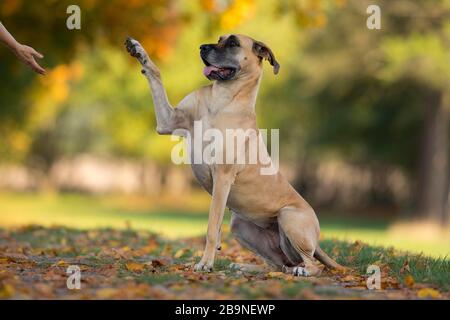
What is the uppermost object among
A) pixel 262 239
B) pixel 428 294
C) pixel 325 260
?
pixel 262 239

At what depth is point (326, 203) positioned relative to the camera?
133 feet

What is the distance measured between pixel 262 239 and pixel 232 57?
1765mm

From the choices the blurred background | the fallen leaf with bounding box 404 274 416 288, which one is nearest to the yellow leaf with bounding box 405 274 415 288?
the fallen leaf with bounding box 404 274 416 288

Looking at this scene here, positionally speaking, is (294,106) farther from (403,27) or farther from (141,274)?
(141,274)

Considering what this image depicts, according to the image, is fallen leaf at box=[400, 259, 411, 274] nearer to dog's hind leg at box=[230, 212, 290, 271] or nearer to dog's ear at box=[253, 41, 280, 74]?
dog's hind leg at box=[230, 212, 290, 271]

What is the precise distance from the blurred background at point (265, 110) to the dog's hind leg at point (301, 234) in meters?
2.82

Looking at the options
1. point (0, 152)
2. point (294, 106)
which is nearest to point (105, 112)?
point (0, 152)

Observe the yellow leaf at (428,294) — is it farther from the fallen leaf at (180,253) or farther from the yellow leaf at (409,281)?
the fallen leaf at (180,253)

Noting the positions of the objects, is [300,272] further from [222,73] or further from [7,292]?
[7,292]

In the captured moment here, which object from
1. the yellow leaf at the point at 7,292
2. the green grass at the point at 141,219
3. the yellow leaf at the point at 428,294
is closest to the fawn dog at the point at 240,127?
the yellow leaf at the point at 428,294

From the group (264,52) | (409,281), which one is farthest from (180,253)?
(409,281)

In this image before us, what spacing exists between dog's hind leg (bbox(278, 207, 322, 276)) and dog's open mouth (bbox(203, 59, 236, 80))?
1337 mm

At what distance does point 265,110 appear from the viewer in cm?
3709

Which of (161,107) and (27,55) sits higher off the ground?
(27,55)
